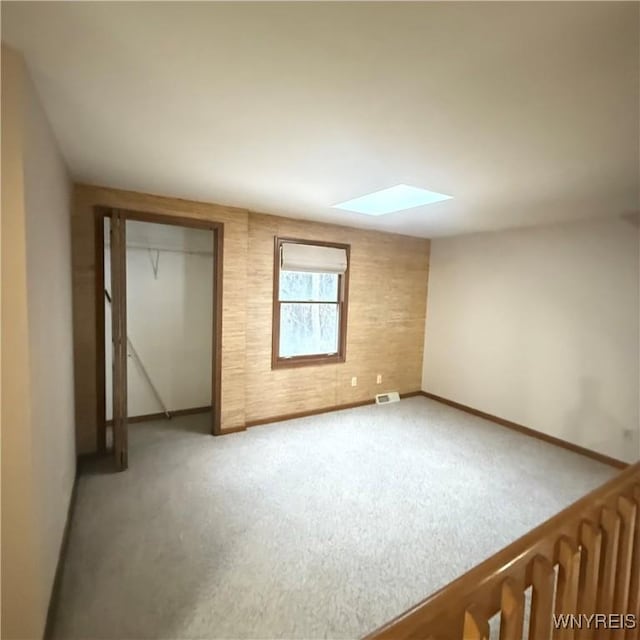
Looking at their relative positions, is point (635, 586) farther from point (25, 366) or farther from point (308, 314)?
point (308, 314)

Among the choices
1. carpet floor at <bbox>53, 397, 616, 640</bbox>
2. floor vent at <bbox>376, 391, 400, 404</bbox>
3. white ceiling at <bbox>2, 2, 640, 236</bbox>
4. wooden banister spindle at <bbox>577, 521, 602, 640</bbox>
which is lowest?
carpet floor at <bbox>53, 397, 616, 640</bbox>

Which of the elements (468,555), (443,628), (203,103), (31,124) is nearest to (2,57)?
(31,124)

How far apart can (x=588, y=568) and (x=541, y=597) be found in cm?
36

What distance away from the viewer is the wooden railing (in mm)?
804

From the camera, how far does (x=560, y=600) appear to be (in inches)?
45.6

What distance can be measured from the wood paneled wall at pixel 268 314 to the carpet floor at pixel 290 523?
1.54 feet

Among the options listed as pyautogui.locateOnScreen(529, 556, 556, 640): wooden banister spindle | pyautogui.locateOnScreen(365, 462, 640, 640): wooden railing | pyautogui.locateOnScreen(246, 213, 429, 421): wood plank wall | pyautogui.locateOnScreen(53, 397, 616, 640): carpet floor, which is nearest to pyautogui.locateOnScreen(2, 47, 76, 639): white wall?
pyautogui.locateOnScreen(53, 397, 616, 640): carpet floor

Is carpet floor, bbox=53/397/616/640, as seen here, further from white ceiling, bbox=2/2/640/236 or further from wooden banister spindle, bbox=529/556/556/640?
white ceiling, bbox=2/2/640/236

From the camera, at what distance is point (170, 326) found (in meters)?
4.27

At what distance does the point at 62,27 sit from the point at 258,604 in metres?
2.45

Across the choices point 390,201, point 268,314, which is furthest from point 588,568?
point 268,314

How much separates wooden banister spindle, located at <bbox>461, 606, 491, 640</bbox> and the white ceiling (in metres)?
1.55

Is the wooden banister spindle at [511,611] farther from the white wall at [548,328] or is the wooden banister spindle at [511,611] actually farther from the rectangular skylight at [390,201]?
the white wall at [548,328]

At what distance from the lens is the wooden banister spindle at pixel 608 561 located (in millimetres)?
1271
